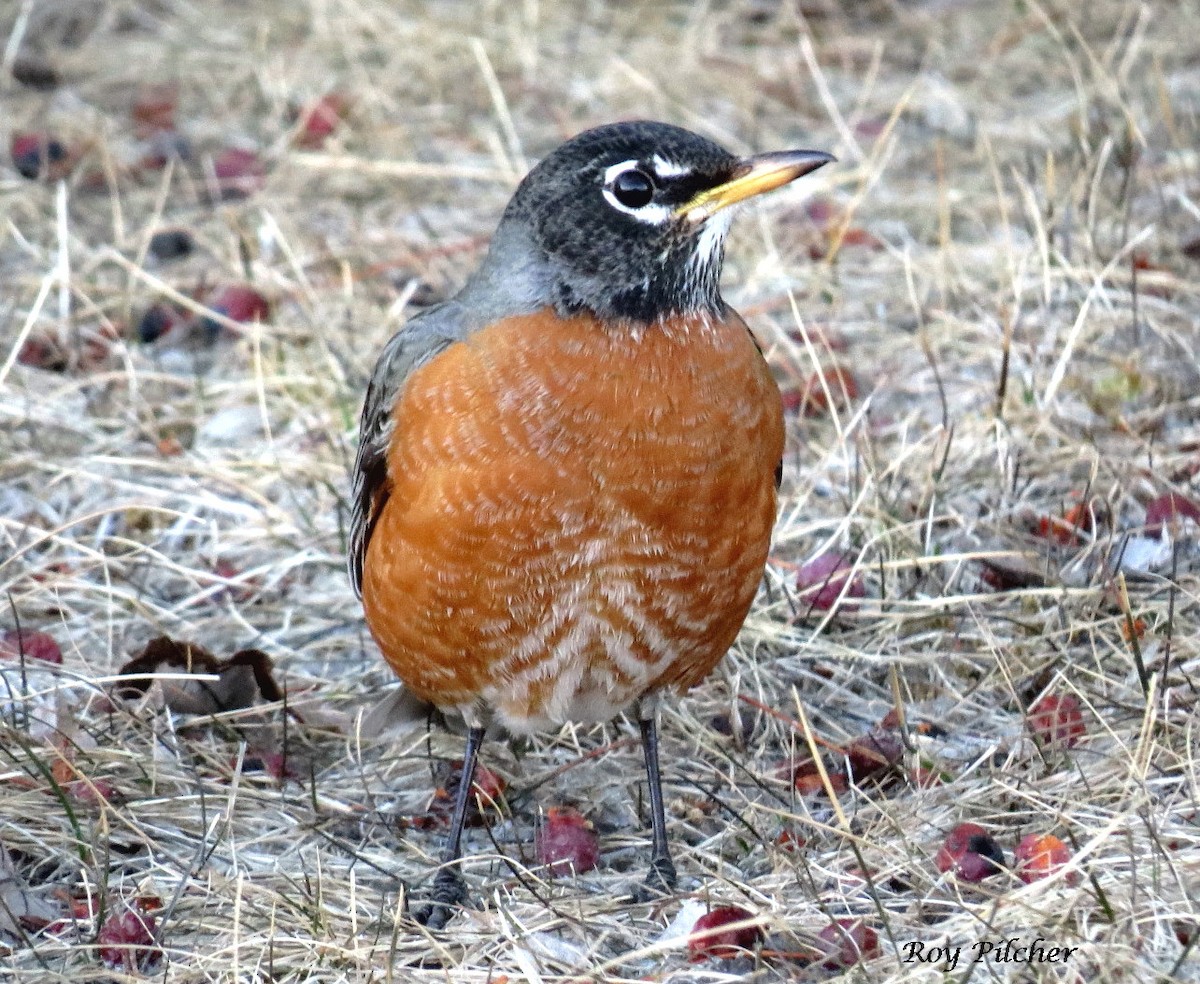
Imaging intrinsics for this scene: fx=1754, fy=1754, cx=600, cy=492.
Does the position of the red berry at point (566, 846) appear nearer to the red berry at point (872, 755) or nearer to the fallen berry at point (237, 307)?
the red berry at point (872, 755)

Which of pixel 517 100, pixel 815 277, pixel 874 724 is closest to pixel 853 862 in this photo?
pixel 874 724

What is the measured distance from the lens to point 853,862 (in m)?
3.77

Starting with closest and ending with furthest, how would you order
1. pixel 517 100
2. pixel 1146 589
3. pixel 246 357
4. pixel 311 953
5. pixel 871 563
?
1. pixel 311 953
2. pixel 1146 589
3. pixel 871 563
4. pixel 246 357
5. pixel 517 100

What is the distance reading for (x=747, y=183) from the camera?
376 cm

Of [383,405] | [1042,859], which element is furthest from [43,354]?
[1042,859]

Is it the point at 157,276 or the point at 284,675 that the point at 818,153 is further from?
the point at 157,276

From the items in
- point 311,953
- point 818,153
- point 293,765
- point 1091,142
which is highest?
point 818,153

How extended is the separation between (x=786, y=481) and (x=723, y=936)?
2275 mm

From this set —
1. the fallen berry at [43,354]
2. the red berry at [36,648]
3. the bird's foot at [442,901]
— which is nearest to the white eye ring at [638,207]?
the bird's foot at [442,901]

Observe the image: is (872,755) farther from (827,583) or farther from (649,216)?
(649,216)

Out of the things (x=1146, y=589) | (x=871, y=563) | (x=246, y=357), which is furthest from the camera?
(x=246, y=357)

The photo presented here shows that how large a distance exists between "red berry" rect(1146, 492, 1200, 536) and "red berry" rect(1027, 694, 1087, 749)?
0.80 m

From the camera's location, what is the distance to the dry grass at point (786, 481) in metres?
3.63

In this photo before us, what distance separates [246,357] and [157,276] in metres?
0.77
